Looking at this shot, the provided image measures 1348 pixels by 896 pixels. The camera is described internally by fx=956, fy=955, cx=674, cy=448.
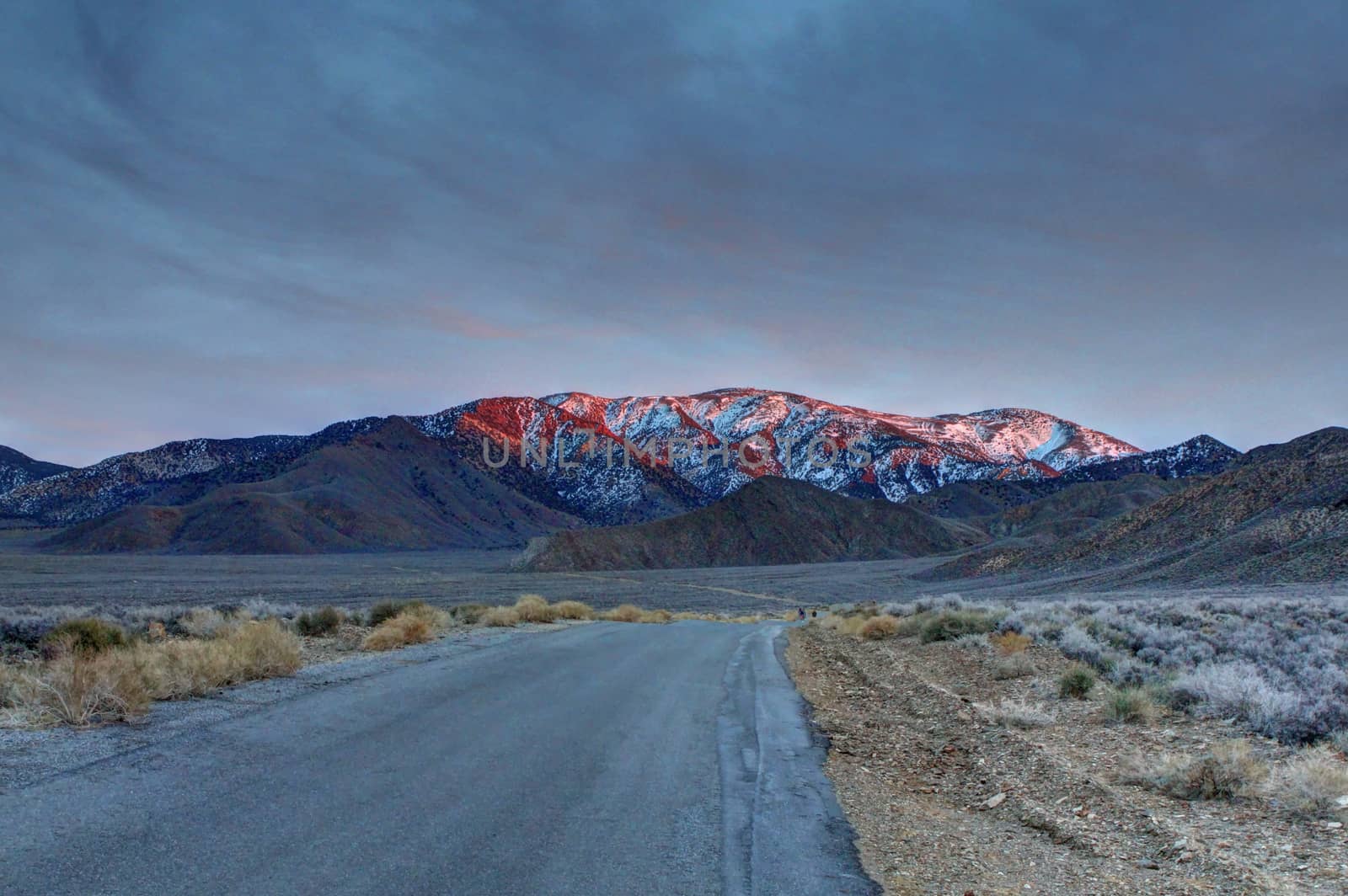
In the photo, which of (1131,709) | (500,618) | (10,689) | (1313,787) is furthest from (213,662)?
(500,618)

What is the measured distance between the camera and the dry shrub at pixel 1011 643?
17328mm

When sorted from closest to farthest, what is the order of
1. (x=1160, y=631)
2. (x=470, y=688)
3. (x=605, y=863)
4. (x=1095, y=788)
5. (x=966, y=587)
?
(x=605, y=863)
(x=1095, y=788)
(x=470, y=688)
(x=1160, y=631)
(x=966, y=587)

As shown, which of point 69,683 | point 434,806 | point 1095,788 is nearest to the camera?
point 434,806

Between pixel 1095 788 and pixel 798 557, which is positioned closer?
pixel 1095 788

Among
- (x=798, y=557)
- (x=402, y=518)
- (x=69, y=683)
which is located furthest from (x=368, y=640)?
(x=402, y=518)

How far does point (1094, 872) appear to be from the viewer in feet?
19.9

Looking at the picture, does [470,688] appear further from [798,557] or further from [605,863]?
[798,557]

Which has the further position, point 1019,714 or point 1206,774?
point 1019,714

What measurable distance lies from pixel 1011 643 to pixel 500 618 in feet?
53.8

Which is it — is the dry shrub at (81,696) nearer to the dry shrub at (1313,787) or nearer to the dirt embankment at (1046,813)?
the dirt embankment at (1046,813)

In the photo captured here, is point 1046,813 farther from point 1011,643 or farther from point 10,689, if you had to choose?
point 1011,643

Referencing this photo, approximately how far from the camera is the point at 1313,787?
7.07 m

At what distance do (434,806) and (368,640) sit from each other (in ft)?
39.4

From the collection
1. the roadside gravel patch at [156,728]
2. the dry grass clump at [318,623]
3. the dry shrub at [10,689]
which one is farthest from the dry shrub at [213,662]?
the dry grass clump at [318,623]
